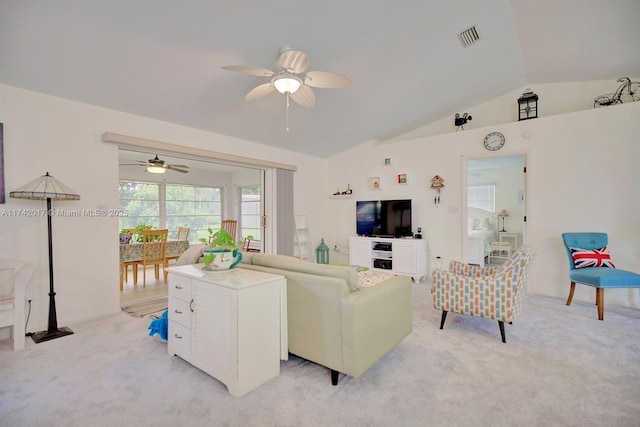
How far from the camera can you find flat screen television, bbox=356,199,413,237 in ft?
16.9

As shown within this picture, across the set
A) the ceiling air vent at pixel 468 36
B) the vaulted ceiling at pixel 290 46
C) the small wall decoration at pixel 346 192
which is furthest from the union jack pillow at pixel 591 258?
the small wall decoration at pixel 346 192

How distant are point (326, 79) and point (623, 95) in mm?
4212

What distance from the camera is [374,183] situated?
18.9 ft

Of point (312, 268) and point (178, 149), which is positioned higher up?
point (178, 149)

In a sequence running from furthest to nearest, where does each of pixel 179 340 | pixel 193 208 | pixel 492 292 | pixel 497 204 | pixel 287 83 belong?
pixel 193 208 → pixel 497 204 → pixel 492 292 → pixel 287 83 → pixel 179 340

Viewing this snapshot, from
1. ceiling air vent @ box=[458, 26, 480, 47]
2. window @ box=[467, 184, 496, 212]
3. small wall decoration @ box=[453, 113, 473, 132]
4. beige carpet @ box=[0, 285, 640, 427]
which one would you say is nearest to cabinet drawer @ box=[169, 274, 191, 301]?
beige carpet @ box=[0, 285, 640, 427]

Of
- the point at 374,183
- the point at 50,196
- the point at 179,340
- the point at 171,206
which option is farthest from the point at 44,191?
the point at 171,206

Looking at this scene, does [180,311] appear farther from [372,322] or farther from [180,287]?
[372,322]

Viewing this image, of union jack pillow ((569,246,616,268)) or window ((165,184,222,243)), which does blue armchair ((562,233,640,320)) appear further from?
window ((165,184,222,243))

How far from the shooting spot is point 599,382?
201cm

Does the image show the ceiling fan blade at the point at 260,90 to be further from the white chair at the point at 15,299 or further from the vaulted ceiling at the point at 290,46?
the white chair at the point at 15,299

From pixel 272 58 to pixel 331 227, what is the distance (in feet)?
13.3


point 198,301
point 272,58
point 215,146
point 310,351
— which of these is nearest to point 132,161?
point 215,146

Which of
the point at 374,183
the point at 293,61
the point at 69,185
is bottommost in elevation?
the point at 69,185
